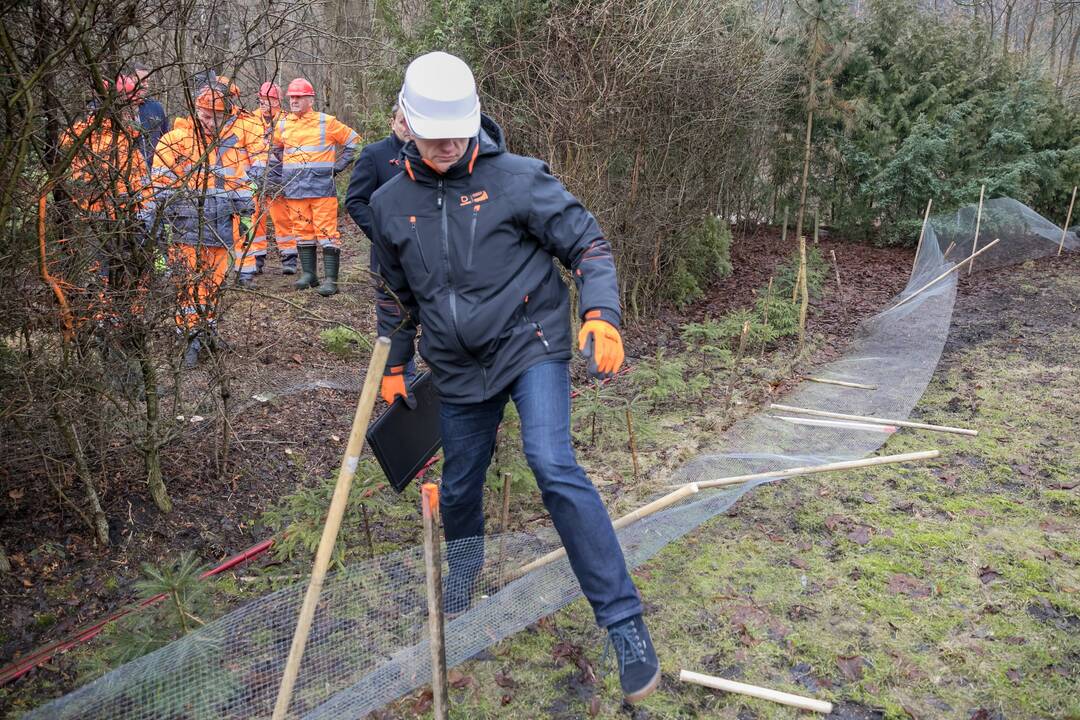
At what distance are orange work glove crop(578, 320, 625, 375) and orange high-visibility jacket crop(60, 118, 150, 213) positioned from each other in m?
1.83

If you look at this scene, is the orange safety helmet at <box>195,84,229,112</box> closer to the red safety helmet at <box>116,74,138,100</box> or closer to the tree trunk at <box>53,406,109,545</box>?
the red safety helmet at <box>116,74,138,100</box>

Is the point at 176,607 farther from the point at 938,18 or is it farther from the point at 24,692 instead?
the point at 938,18

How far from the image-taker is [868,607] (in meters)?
3.10

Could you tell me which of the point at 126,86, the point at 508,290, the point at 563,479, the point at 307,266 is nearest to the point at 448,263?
the point at 508,290

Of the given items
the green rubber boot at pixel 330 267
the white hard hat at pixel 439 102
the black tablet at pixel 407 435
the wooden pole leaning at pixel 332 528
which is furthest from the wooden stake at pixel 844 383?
the wooden pole leaning at pixel 332 528

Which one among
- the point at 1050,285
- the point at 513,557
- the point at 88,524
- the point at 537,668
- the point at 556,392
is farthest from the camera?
the point at 1050,285

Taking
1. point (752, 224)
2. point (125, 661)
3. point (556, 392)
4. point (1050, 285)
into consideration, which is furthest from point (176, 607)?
point (752, 224)

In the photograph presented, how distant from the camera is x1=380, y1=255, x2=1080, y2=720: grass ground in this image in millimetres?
2615

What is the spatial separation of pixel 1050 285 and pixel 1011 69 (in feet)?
20.7

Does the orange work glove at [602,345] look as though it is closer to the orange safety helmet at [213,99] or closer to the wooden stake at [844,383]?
the orange safety helmet at [213,99]

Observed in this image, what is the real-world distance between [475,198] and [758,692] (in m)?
1.90

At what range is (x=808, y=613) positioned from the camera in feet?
10.1

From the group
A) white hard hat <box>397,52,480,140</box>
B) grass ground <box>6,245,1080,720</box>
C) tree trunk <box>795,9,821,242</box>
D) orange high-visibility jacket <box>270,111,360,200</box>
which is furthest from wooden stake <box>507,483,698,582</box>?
tree trunk <box>795,9,821,242</box>

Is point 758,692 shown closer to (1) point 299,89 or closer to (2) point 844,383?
(2) point 844,383
